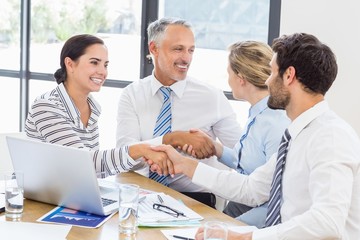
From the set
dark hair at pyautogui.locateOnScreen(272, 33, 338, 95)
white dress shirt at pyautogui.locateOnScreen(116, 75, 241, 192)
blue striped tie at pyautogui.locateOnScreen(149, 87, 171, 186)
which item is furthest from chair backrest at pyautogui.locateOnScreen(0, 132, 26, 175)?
dark hair at pyautogui.locateOnScreen(272, 33, 338, 95)

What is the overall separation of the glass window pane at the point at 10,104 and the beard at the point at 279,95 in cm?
361

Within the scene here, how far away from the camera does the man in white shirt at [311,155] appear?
1.76 m

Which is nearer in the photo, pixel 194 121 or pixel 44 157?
pixel 44 157

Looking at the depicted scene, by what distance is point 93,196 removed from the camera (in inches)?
78.7

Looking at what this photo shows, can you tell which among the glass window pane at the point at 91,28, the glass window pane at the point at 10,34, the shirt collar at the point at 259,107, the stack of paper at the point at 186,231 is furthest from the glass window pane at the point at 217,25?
the stack of paper at the point at 186,231

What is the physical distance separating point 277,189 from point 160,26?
1430 mm

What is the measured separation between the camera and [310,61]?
1.98 meters

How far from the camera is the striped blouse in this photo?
2580 mm

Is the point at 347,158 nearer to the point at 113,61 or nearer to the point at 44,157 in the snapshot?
the point at 44,157

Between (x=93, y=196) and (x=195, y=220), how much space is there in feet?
1.20

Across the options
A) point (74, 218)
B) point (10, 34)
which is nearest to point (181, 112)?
point (74, 218)

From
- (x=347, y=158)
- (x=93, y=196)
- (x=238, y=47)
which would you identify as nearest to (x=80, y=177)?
(x=93, y=196)

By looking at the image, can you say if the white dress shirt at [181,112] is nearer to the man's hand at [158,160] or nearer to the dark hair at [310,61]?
the man's hand at [158,160]

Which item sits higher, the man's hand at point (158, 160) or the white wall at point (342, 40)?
the white wall at point (342, 40)
